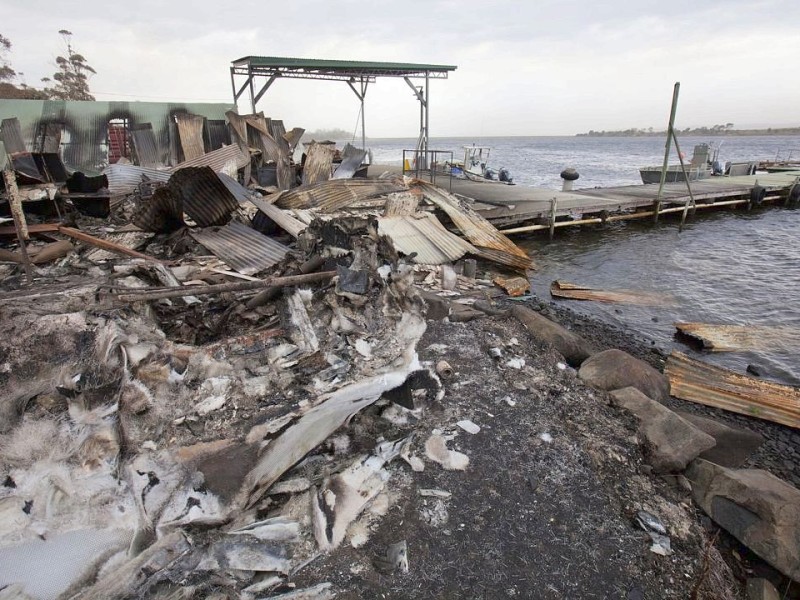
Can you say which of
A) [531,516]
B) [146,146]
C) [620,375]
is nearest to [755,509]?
[531,516]

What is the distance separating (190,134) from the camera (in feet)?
45.7

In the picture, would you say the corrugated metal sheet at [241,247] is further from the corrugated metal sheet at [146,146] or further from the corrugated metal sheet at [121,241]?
the corrugated metal sheet at [146,146]

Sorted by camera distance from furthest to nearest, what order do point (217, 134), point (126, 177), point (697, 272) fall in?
point (217, 134)
point (697, 272)
point (126, 177)

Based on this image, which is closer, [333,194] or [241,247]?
[241,247]

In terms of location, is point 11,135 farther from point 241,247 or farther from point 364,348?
point 364,348

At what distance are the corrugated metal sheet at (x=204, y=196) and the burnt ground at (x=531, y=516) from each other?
5337 mm

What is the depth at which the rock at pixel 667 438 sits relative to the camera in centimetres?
387

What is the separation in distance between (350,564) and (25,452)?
236cm

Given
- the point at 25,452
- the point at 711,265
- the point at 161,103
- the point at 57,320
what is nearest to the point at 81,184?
the point at 161,103

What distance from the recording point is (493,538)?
10.1 feet

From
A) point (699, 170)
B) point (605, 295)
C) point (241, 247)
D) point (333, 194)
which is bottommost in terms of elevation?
point (605, 295)

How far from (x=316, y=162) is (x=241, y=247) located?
7085 mm

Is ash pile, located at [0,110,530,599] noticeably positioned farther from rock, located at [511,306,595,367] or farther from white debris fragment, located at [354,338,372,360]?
rock, located at [511,306,595,367]

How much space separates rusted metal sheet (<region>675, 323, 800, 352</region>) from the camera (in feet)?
27.3
